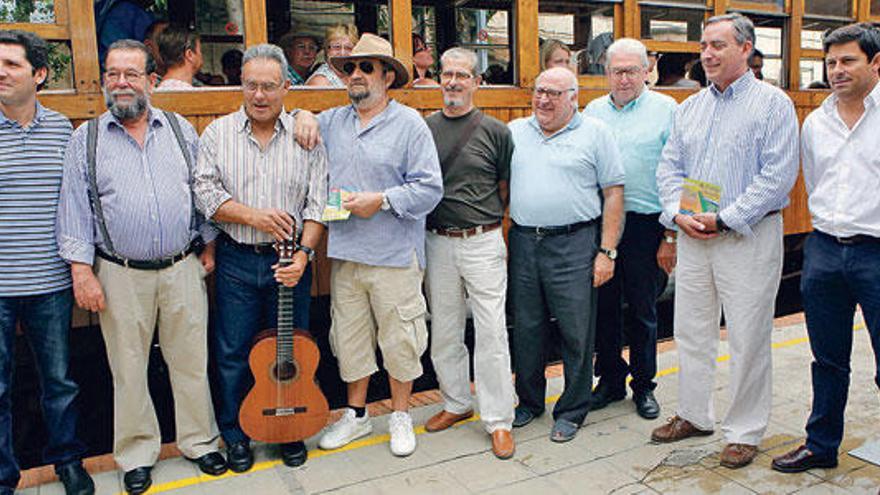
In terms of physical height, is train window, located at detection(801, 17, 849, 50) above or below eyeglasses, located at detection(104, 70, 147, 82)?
above

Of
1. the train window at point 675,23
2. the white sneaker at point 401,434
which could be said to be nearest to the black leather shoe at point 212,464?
the white sneaker at point 401,434

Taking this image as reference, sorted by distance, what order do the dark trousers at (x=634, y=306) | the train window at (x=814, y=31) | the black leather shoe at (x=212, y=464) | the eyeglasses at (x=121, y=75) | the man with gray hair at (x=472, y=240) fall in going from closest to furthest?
the eyeglasses at (x=121, y=75)
the black leather shoe at (x=212, y=464)
the man with gray hair at (x=472, y=240)
the dark trousers at (x=634, y=306)
the train window at (x=814, y=31)

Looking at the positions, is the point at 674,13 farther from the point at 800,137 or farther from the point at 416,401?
the point at 416,401

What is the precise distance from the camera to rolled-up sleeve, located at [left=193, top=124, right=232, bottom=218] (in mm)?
3375

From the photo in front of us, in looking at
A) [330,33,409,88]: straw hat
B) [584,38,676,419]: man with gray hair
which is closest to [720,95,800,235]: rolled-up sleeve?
[584,38,676,419]: man with gray hair

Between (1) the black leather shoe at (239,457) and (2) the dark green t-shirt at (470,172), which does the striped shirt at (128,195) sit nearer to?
(1) the black leather shoe at (239,457)

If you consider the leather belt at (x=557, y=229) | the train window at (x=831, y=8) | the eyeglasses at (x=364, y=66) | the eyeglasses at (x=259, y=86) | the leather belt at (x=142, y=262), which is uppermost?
the train window at (x=831, y=8)

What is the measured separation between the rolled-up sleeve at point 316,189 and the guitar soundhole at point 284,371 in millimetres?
699

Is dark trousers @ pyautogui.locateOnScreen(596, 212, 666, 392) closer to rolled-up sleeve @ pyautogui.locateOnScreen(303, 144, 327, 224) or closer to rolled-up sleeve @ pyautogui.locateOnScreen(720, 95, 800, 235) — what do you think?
rolled-up sleeve @ pyautogui.locateOnScreen(720, 95, 800, 235)

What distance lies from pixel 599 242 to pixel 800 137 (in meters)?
1.06

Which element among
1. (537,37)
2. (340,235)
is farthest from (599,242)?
(537,37)

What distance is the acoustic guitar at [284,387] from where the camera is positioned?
3.57 m

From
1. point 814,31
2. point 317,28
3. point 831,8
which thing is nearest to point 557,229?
point 317,28

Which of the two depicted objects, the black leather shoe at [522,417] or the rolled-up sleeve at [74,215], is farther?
the black leather shoe at [522,417]
